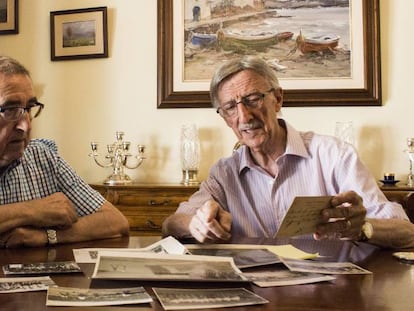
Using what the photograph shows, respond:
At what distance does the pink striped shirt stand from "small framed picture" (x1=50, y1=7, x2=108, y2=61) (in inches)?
77.4

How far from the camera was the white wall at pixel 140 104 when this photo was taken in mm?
3182

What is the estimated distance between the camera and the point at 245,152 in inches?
77.2

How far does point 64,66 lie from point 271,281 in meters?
3.03

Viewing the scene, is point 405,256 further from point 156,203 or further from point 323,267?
point 156,203

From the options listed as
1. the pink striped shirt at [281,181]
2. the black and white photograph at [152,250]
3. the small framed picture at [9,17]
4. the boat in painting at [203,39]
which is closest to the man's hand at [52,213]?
the black and white photograph at [152,250]

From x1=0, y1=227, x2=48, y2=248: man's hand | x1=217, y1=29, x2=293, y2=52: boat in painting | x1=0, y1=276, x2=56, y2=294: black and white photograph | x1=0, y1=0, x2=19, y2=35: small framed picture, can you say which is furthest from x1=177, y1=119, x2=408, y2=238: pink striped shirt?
x1=0, y1=0, x2=19, y2=35: small framed picture

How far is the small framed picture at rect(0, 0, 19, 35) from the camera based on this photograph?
12.2ft

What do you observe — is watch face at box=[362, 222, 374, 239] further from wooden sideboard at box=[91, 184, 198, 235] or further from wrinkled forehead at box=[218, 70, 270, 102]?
wooden sideboard at box=[91, 184, 198, 235]

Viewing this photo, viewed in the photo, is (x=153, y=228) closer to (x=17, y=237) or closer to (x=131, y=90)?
(x=131, y=90)

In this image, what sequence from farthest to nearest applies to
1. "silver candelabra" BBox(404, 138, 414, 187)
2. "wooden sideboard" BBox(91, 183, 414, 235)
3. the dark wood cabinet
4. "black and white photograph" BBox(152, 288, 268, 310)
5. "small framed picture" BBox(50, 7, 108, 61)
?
"small framed picture" BBox(50, 7, 108, 61), "silver candelabra" BBox(404, 138, 414, 187), "wooden sideboard" BBox(91, 183, 414, 235), the dark wood cabinet, "black and white photograph" BBox(152, 288, 268, 310)

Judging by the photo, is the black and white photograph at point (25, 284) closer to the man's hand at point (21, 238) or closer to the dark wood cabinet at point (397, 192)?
the man's hand at point (21, 238)

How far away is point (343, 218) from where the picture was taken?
54.6 inches

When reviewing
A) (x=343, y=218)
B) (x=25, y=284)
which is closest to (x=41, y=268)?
(x=25, y=284)

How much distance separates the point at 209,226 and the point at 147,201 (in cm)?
156
